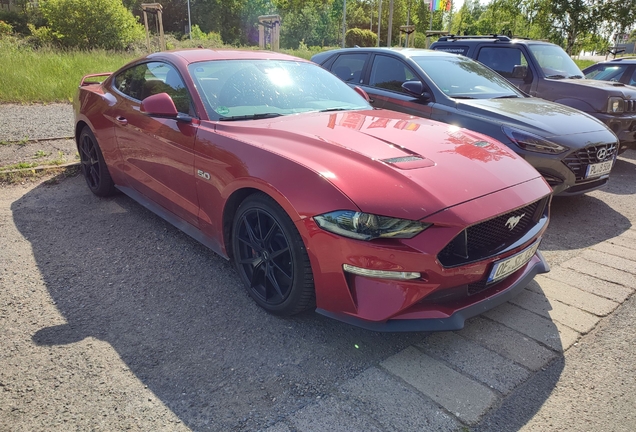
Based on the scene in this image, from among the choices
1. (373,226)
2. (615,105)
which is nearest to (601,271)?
(373,226)

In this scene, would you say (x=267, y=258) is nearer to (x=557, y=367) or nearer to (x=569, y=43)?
(x=557, y=367)

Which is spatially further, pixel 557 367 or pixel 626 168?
pixel 626 168

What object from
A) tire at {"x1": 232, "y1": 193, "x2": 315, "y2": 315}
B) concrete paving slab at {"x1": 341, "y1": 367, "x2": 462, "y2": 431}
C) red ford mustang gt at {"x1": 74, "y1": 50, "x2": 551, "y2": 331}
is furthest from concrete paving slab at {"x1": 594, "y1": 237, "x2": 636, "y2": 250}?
tire at {"x1": 232, "y1": 193, "x2": 315, "y2": 315}

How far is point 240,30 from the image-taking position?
Result: 185ft

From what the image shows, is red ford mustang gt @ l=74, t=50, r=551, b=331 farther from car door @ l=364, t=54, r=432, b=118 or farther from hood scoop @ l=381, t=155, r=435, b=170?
car door @ l=364, t=54, r=432, b=118

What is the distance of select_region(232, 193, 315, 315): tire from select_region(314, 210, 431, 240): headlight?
31 centimetres

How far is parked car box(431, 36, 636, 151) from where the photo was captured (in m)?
6.55

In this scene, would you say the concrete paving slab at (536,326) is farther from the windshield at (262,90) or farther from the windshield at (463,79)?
the windshield at (463,79)

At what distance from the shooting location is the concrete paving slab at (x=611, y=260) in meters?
3.49

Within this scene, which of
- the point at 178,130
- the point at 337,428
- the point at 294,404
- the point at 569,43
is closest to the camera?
the point at 337,428

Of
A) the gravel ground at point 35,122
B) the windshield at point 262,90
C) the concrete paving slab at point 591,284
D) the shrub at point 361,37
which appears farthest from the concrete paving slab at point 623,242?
the shrub at point 361,37

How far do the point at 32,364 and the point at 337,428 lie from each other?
5.24 ft

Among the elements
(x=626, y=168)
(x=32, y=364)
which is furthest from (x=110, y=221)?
(x=626, y=168)

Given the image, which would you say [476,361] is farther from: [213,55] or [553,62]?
[553,62]
